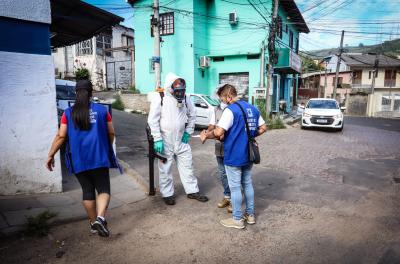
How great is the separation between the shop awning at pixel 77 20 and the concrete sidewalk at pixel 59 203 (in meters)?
3.55

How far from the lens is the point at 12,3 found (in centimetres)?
400

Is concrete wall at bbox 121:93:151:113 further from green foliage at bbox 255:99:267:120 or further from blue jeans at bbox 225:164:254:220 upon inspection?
blue jeans at bbox 225:164:254:220

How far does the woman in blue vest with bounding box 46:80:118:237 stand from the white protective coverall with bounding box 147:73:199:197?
1.09 metres

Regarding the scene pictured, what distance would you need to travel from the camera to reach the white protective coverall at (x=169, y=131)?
4293mm

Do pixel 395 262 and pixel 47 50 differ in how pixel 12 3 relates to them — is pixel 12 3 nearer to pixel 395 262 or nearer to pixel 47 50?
pixel 47 50

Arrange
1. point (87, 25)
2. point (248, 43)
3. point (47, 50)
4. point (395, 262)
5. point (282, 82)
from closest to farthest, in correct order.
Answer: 1. point (395, 262)
2. point (47, 50)
3. point (87, 25)
4. point (248, 43)
5. point (282, 82)

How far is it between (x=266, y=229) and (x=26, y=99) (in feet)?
12.6

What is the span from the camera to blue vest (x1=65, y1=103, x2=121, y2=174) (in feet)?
10.0

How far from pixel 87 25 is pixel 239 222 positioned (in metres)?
6.41

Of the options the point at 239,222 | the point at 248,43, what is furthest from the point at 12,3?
the point at 248,43

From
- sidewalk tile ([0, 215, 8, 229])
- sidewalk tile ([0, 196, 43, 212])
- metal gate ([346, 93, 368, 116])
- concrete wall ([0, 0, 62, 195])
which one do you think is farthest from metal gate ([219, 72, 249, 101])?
metal gate ([346, 93, 368, 116])

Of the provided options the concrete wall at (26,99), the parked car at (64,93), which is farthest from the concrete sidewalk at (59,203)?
the parked car at (64,93)

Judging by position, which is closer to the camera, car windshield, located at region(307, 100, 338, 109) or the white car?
the white car

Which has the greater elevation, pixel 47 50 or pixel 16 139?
pixel 47 50
